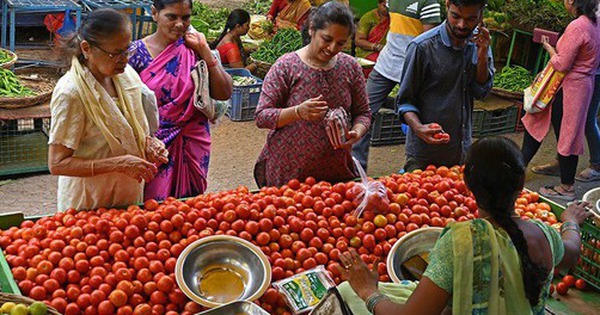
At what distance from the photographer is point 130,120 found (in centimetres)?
314

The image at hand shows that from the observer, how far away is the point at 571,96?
593 centimetres

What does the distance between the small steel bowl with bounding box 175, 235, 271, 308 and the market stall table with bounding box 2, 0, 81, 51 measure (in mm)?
4599

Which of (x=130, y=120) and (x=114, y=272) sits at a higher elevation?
(x=130, y=120)

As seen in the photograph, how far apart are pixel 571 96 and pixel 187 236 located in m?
4.19

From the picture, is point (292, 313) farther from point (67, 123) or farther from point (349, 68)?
point (349, 68)

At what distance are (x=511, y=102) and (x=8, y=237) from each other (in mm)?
5896

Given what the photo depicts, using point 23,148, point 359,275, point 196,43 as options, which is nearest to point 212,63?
point 196,43

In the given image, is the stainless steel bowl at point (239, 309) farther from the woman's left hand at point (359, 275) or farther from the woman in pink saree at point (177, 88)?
the woman in pink saree at point (177, 88)

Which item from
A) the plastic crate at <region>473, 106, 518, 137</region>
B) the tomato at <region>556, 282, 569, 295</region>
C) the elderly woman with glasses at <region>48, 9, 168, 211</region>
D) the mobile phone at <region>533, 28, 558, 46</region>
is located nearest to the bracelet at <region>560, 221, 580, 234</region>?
the tomato at <region>556, 282, 569, 295</region>

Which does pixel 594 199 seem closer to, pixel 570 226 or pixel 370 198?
pixel 570 226

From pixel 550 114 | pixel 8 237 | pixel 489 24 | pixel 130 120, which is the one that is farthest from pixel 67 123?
pixel 489 24

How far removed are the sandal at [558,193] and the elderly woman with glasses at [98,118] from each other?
4.10 m

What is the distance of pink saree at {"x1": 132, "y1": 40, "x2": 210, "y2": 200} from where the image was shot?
3.58 metres

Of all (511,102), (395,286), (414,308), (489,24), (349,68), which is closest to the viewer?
(414,308)
